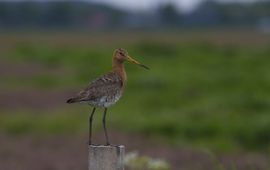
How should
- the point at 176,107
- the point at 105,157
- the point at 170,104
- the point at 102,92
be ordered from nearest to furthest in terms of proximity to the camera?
the point at 105,157
the point at 102,92
the point at 176,107
the point at 170,104

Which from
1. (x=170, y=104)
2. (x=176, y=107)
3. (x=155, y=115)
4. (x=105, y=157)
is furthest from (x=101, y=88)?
(x=170, y=104)

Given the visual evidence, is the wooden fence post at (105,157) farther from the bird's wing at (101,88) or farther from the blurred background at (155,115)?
the blurred background at (155,115)

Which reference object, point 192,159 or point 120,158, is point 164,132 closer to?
point 192,159

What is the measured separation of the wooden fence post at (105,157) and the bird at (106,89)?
0.19 meters

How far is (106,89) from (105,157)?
50 centimetres

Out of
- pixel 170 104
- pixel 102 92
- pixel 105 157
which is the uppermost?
pixel 102 92

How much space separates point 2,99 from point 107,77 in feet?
56.4

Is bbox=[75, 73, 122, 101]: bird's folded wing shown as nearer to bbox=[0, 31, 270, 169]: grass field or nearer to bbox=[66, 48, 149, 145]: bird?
bbox=[66, 48, 149, 145]: bird

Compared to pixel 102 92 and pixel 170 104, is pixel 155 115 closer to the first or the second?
pixel 170 104

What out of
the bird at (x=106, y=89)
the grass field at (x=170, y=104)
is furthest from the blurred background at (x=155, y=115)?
the bird at (x=106, y=89)

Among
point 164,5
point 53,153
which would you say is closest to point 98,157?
point 53,153

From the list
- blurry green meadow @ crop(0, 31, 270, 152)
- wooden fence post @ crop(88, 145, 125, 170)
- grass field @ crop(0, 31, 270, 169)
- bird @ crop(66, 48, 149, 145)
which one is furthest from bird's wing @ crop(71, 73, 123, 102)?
blurry green meadow @ crop(0, 31, 270, 152)

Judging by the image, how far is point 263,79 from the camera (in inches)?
1030

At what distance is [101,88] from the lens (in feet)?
24.1
